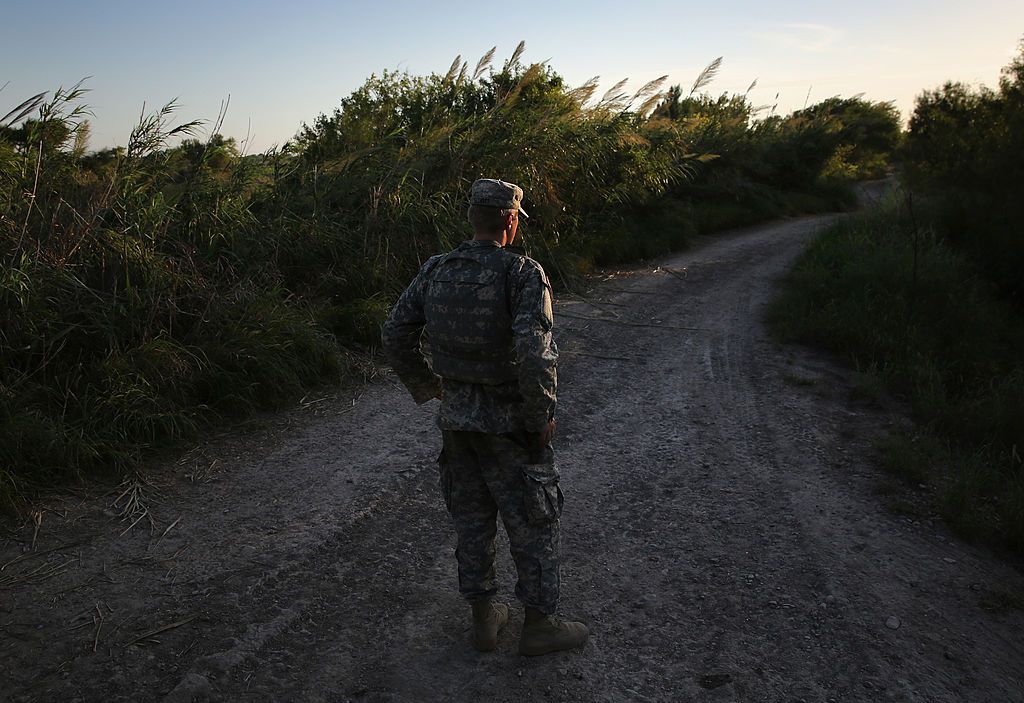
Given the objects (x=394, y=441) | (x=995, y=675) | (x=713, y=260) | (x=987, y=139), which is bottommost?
(x=995, y=675)

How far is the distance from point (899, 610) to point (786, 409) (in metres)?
2.57

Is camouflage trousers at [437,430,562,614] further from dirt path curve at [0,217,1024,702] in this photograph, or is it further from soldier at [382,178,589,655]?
dirt path curve at [0,217,1024,702]

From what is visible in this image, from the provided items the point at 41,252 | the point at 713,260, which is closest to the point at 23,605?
the point at 41,252

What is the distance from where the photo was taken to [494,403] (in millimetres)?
2672

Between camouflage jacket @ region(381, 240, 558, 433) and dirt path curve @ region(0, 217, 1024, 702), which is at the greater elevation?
camouflage jacket @ region(381, 240, 558, 433)

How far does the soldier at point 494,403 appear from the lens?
2605 mm

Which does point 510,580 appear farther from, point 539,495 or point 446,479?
point 539,495

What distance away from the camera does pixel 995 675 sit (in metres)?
2.81

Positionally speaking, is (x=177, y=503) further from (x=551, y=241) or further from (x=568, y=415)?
(x=551, y=241)

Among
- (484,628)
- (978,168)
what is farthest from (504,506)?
(978,168)

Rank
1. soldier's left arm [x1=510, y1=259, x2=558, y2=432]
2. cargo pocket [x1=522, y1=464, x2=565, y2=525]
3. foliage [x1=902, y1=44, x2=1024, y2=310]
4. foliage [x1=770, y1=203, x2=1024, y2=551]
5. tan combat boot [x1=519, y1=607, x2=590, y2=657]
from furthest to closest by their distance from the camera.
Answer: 1. foliage [x1=902, y1=44, x2=1024, y2=310]
2. foliage [x1=770, y1=203, x2=1024, y2=551]
3. tan combat boot [x1=519, y1=607, x2=590, y2=657]
4. cargo pocket [x1=522, y1=464, x2=565, y2=525]
5. soldier's left arm [x1=510, y1=259, x2=558, y2=432]

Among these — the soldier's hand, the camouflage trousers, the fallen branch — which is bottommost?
the fallen branch

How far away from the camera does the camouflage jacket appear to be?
254cm

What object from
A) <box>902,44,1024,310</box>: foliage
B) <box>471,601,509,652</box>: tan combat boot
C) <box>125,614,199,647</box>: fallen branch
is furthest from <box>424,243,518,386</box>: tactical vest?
<box>902,44,1024,310</box>: foliage
